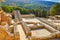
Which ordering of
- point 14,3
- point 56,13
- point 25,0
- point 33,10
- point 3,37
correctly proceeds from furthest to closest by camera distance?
1. point 25,0
2. point 14,3
3. point 33,10
4. point 56,13
5. point 3,37

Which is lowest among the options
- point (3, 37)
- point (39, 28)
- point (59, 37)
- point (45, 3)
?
point (45, 3)

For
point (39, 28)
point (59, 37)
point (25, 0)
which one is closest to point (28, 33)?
point (59, 37)

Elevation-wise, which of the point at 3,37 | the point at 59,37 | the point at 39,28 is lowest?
the point at 39,28

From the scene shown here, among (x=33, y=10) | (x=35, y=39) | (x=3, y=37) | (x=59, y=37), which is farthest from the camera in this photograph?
(x=33, y=10)

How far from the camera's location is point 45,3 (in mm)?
32031

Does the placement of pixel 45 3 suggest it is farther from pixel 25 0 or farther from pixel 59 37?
pixel 59 37

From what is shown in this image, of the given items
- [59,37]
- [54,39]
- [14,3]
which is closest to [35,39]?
[54,39]

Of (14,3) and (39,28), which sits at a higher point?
(39,28)

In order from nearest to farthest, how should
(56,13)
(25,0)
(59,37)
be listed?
(59,37), (56,13), (25,0)

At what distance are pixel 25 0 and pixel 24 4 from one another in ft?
5.23

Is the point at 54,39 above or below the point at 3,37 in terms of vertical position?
below

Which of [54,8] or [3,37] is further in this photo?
[54,8]

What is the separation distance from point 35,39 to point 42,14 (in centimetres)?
1596

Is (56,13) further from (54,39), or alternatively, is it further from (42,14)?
(54,39)
